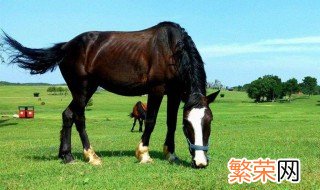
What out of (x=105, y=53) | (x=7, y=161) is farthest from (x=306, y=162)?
(x=7, y=161)

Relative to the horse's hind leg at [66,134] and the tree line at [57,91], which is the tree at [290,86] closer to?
the tree line at [57,91]

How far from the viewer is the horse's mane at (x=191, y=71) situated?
941 centimetres

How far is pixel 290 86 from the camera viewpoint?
17912cm

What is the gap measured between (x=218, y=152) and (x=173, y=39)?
4.03 m

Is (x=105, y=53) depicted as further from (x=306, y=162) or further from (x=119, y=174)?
(x=306, y=162)

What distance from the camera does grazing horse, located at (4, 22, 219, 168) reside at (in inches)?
Answer: 389

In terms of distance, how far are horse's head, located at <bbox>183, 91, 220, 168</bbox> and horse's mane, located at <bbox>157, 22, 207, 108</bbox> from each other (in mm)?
90

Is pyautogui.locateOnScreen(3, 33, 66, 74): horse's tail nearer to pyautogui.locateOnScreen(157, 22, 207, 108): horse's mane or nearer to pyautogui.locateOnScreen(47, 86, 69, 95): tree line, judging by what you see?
pyautogui.locateOnScreen(157, 22, 207, 108): horse's mane

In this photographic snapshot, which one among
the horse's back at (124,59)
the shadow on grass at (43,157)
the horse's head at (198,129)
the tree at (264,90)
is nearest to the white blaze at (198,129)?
the horse's head at (198,129)

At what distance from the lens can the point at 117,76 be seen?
11.0 metres

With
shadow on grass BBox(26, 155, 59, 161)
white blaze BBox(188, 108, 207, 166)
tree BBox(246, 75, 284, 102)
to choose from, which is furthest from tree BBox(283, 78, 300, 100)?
white blaze BBox(188, 108, 207, 166)

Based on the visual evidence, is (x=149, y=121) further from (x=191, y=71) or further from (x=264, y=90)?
(x=264, y=90)

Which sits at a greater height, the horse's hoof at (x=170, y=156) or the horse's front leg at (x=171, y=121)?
the horse's front leg at (x=171, y=121)

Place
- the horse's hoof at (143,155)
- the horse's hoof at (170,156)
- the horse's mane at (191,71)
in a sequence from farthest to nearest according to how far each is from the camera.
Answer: the horse's hoof at (170,156)
the horse's hoof at (143,155)
the horse's mane at (191,71)
